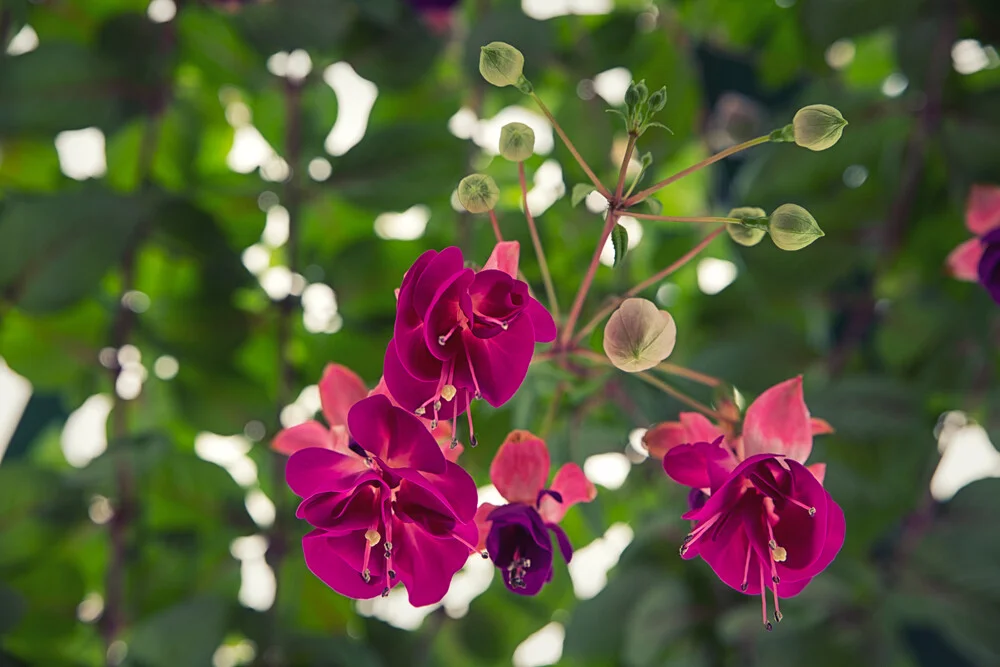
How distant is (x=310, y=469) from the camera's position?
31cm

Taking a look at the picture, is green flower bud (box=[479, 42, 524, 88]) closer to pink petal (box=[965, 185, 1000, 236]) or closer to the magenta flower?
the magenta flower

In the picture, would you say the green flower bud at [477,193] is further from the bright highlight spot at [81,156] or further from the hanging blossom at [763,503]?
the bright highlight spot at [81,156]

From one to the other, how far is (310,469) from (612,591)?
34cm

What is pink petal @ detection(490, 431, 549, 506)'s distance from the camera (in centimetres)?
34

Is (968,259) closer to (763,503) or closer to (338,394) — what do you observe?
(763,503)

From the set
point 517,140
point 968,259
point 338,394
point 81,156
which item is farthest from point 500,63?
point 81,156

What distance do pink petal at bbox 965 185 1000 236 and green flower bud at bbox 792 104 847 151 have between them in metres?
0.18

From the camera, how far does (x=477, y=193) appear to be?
31 centimetres

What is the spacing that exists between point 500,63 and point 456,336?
10 cm

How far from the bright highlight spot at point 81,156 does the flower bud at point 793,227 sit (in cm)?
50

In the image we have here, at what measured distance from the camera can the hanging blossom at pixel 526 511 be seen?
0.33 m

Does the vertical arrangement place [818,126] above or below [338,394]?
above

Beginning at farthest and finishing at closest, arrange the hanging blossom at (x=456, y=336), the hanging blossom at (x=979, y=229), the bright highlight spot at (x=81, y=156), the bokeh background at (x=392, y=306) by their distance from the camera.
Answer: the bright highlight spot at (x=81, y=156) → the bokeh background at (x=392, y=306) → the hanging blossom at (x=979, y=229) → the hanging blossom at (x=456, y=336)

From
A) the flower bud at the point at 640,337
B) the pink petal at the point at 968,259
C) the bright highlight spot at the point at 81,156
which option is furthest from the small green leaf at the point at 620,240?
the bright highlight spot at the point at 81,156
